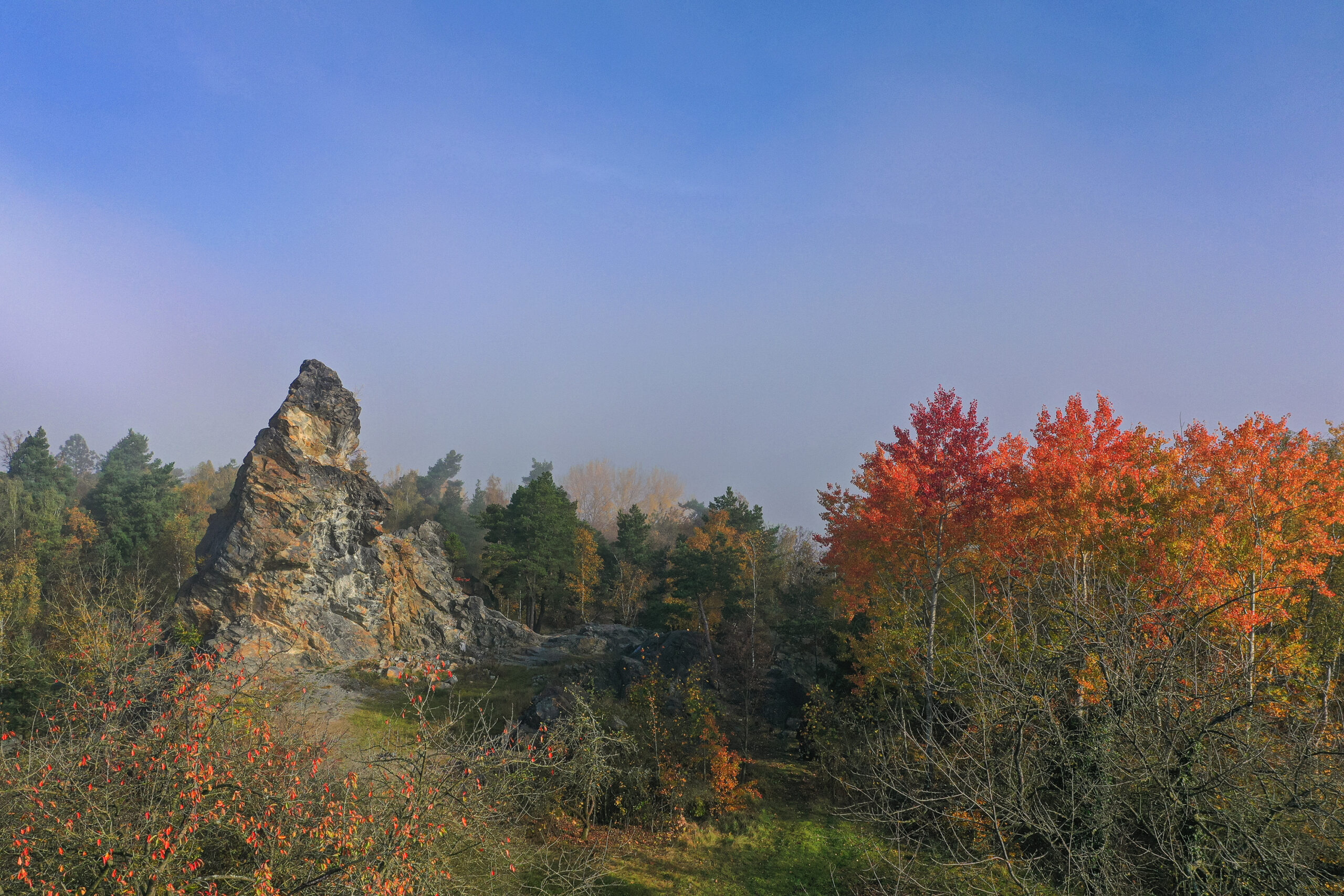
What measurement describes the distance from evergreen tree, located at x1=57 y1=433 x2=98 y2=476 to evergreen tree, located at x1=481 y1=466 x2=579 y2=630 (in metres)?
76.4

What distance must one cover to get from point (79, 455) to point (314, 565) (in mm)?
86265

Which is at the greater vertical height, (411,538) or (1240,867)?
(411,538)

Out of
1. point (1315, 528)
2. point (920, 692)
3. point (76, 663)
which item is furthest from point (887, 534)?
point (76, 663)

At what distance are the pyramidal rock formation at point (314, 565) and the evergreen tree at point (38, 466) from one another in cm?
3347

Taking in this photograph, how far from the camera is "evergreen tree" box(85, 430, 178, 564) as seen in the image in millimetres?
41000

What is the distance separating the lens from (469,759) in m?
9.83

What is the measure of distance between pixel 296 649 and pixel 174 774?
21.1 metres

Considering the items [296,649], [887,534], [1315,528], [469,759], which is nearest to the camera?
[469,759]

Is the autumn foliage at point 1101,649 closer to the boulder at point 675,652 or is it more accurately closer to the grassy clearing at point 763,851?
the grassy clearing at point 763,851

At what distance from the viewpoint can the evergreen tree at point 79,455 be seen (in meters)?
84.8

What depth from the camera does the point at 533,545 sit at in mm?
40375

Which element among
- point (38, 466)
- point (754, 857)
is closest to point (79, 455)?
point (38, 466)

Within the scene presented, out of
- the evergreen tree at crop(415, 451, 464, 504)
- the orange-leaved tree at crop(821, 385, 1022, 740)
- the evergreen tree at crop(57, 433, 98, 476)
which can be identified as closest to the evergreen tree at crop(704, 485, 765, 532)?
the orange-leaved tree at crop(821, 385, 1022, 740)

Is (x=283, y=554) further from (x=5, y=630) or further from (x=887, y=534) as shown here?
(x=887, y=534)
